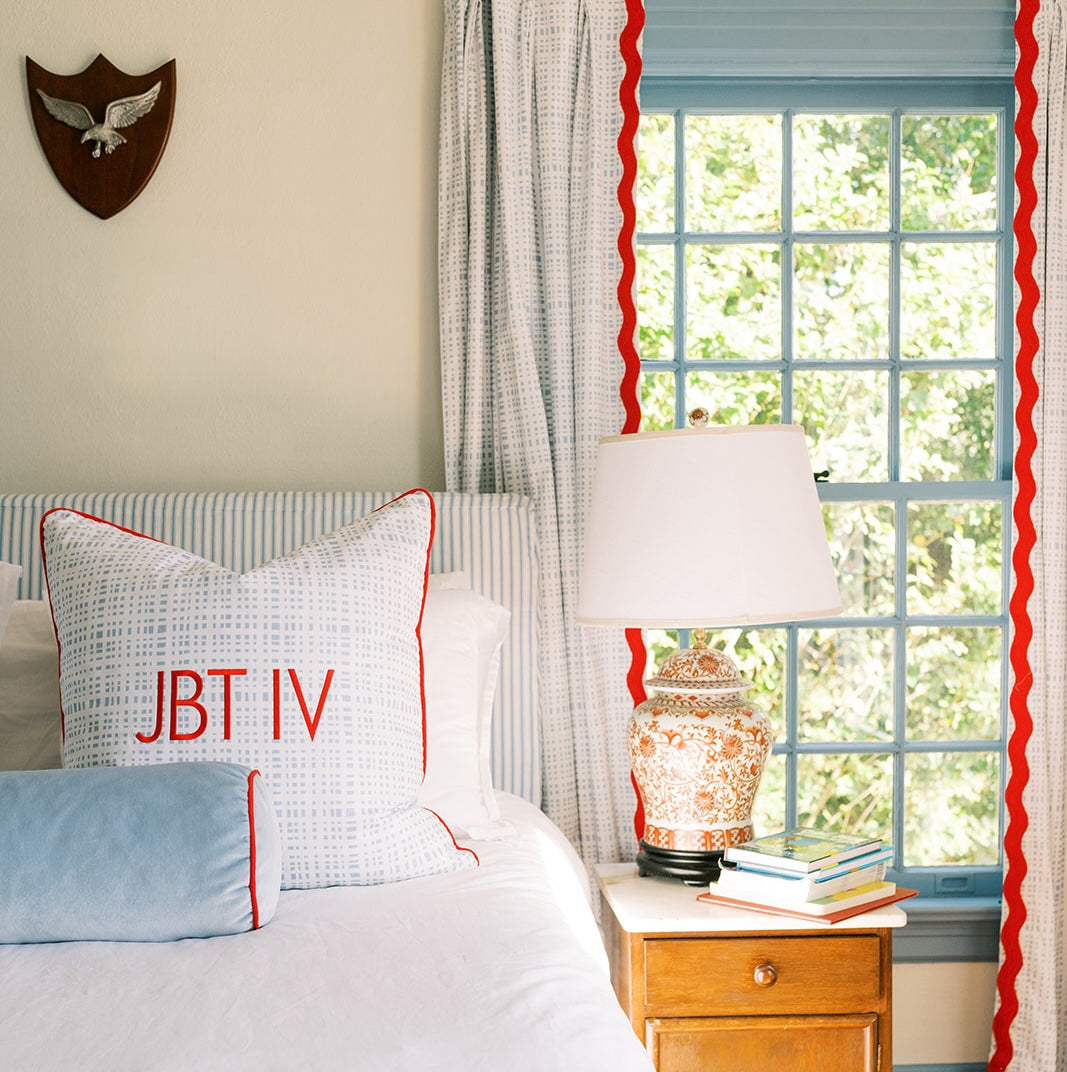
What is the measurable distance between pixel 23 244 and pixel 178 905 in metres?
1.65

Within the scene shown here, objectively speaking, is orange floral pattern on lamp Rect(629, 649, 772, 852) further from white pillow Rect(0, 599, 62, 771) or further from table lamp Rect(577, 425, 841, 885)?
white pillow Rect(0, 599, 62, 771)

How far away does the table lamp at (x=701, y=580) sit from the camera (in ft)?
6.05

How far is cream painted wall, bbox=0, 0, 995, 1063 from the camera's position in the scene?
2385 millimetres

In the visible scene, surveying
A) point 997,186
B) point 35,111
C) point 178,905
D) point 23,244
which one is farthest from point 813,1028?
point 35,111

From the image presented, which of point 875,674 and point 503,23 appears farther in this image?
point 875,674

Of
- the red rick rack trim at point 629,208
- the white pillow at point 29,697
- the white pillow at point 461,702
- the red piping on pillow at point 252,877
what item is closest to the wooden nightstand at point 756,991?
the white pillow at point 461,702

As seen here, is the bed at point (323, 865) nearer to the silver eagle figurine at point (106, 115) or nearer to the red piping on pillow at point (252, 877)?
the red piping on pillow at point (252, 877)

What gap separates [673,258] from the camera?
257 centimetres

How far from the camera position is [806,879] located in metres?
1.79

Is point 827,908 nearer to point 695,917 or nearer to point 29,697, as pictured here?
point 695,917

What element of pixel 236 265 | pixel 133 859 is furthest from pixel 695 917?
pixel 236 265

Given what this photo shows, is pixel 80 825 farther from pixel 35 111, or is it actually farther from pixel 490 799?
pixel 35 111

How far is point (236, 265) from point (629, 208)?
82 cm

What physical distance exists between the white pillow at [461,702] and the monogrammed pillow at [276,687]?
23 cm
